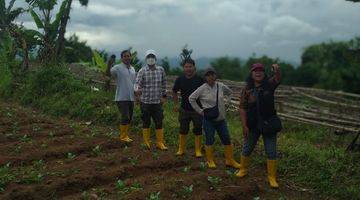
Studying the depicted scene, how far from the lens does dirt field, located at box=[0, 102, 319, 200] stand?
6.58 m

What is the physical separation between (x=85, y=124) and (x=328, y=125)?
18.4 feet

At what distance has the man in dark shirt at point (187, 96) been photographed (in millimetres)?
8172

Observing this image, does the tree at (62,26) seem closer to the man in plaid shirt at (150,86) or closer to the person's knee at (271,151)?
the man in plaid shirt at (150,86)

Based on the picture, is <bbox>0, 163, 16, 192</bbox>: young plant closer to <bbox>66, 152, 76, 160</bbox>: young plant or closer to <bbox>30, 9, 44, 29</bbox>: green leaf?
<bbox>66, 152, 76, 160</bbox>: young plant

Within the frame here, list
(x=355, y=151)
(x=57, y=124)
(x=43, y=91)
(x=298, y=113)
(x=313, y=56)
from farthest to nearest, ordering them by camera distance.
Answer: (x=313, y=56), (x=43, y=91), (x=298, y=113), (x=57, y=124), (x=355, y=151)

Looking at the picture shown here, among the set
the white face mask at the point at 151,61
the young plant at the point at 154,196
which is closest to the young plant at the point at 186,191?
the young plant at the point at 154,196

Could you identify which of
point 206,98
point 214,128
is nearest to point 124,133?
point 214,128

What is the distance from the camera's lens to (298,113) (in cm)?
1411

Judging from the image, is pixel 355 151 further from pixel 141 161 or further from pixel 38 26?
pixel 38 26

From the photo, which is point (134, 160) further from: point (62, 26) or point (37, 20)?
point (62, 26)

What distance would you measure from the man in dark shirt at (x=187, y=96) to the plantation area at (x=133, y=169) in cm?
36

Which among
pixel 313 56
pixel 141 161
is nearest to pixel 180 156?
pixel 141 161

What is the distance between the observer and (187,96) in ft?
27.0

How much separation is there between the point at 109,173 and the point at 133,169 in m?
0.43
